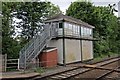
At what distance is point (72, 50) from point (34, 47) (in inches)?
158

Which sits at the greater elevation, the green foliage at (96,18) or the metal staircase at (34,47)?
the green foliage at (96,18)

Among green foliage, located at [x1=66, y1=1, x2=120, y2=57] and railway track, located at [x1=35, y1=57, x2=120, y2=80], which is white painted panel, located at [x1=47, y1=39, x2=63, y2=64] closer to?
railway track, located at [x1=35, y1=57, x2=120, y2=80]

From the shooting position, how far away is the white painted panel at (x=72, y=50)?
48.3 ft

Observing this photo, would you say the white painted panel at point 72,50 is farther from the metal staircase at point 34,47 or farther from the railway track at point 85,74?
the railway track at point 85,74

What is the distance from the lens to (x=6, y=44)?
1255 cm

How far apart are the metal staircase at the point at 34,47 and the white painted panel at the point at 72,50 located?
1.26 meters

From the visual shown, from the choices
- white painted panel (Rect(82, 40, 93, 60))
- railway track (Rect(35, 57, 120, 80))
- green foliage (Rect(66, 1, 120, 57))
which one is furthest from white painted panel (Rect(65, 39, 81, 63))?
green foliage (Rect(66, 1, 120, 57))

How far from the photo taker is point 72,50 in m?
15.5

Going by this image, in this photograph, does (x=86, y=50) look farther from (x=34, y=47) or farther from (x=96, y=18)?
(x=34, y=47)

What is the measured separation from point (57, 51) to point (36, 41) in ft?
7.05

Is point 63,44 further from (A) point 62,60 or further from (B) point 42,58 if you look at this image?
(B) point 42,58

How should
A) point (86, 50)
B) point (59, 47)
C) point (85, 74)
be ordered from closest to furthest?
point (85, 74), point (59, 47), point (86, 50)

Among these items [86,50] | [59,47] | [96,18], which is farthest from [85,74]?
[96,18]

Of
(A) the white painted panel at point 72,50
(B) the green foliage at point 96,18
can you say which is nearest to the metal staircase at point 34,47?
(A) the white painted panel at point 72,50
